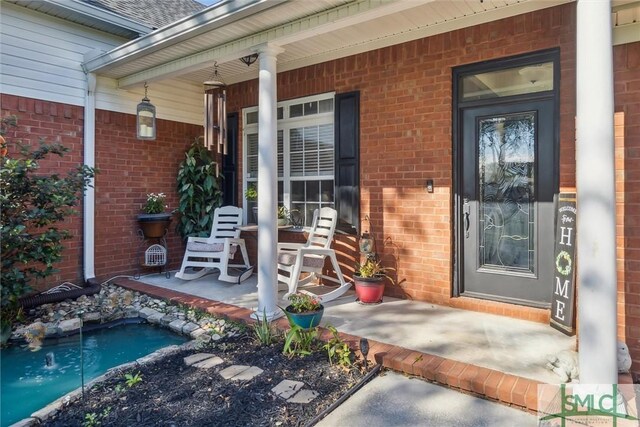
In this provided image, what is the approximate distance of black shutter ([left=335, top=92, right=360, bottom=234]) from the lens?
14.7 ft

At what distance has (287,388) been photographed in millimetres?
2463

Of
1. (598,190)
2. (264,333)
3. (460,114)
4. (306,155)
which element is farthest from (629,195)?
(306,155)

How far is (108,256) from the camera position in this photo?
5016 mm

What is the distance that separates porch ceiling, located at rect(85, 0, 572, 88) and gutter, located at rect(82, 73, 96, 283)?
32cm

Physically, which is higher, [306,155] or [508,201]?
[306,155]

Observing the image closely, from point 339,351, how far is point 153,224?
3394mm

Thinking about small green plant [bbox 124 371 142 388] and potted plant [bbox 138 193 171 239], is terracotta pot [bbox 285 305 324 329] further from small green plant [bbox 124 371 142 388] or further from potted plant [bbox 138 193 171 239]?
potted plant [bbox 138 193 171 239]

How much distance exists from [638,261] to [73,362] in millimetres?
4158

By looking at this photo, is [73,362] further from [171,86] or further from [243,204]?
[171,86]

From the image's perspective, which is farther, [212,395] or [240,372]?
[240,372]

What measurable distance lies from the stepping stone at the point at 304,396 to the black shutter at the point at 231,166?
3704 millimetres

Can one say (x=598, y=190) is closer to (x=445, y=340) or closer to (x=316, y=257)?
(x=445, y=340)

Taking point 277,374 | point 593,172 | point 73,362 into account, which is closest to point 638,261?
point 593,172

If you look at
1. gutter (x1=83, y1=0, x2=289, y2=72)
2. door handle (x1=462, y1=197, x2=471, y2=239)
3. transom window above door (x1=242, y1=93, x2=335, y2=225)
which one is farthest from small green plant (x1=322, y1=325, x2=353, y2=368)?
gutter (x1=83, y1=0, x2=289, y2=72)
